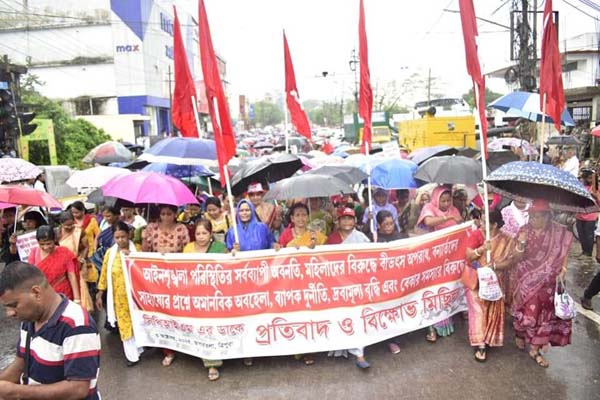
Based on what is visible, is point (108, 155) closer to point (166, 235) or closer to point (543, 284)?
point (166, 235)

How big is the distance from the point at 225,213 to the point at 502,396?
3.75m

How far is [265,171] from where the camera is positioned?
22.0ft

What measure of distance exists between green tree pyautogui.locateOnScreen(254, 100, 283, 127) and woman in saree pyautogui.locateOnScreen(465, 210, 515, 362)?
123824 mm

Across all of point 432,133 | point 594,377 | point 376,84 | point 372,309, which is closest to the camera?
point 594,377

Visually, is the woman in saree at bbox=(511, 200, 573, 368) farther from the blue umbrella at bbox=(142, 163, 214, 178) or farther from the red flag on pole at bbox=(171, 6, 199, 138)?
the blue umbrella at bbox=(142, 163, 214, 178)

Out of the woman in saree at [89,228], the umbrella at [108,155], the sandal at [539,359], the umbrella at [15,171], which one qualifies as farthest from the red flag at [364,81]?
the umbrella at [108,155]

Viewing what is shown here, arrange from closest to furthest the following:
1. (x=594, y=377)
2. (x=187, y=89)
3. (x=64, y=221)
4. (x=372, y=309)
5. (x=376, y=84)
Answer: (x=594, y=377) < (x=372, y=309) < (x=64, y=221) < (x=187, y=89) < (x=376, y=84)

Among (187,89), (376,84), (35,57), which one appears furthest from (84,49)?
(187,89)

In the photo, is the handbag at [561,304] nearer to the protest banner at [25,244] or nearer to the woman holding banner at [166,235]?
the woman holding banner at [166,235]

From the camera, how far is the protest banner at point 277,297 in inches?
171

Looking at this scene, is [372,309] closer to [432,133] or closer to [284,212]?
[284,212]

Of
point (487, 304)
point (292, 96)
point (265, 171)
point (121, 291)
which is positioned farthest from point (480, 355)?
point (292, 96)

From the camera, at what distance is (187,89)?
5895mm

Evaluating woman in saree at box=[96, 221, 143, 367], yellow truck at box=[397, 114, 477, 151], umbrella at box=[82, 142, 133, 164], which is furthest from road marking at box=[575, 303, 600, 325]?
umbrella at box=[82, 142, 133, 164]
